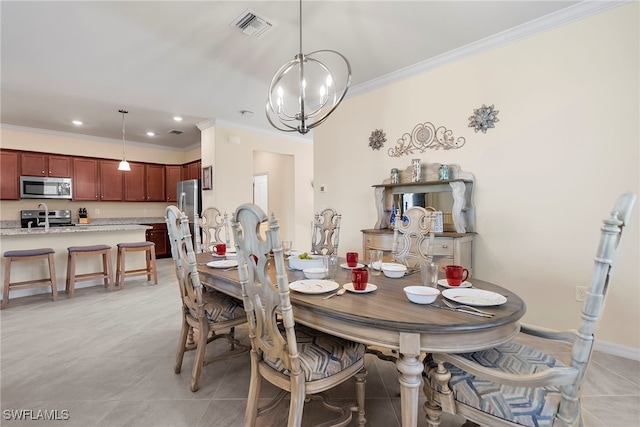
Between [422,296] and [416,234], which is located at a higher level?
[416,234]

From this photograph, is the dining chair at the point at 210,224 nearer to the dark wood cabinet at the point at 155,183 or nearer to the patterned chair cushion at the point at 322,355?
the patterned chair cushion at the point at 322,355

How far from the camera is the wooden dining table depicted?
1.05m

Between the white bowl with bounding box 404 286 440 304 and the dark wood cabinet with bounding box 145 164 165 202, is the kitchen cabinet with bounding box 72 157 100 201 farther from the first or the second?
the white bowl with bounding box 404 286 440 304

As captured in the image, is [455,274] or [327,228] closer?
[455,274]

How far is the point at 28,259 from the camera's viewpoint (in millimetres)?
3545

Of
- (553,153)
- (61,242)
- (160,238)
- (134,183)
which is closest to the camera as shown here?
(553,153)

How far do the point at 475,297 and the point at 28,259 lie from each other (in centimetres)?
475

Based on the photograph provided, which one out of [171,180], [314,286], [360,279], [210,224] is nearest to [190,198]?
[171,180]

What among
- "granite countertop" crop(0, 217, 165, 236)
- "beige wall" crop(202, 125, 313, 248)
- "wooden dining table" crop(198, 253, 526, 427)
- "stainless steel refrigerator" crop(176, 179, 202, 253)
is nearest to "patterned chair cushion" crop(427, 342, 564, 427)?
"wooden dining table" crop(198, 253, 526, 427)

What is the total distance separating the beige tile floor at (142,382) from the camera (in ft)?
5.27

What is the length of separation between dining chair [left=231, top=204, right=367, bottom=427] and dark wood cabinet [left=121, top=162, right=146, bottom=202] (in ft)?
20.5

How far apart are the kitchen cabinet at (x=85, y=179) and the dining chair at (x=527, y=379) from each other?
686 cm

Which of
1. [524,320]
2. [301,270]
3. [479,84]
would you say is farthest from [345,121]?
[524,320]

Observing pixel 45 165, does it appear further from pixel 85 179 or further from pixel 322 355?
pixel 322 355
